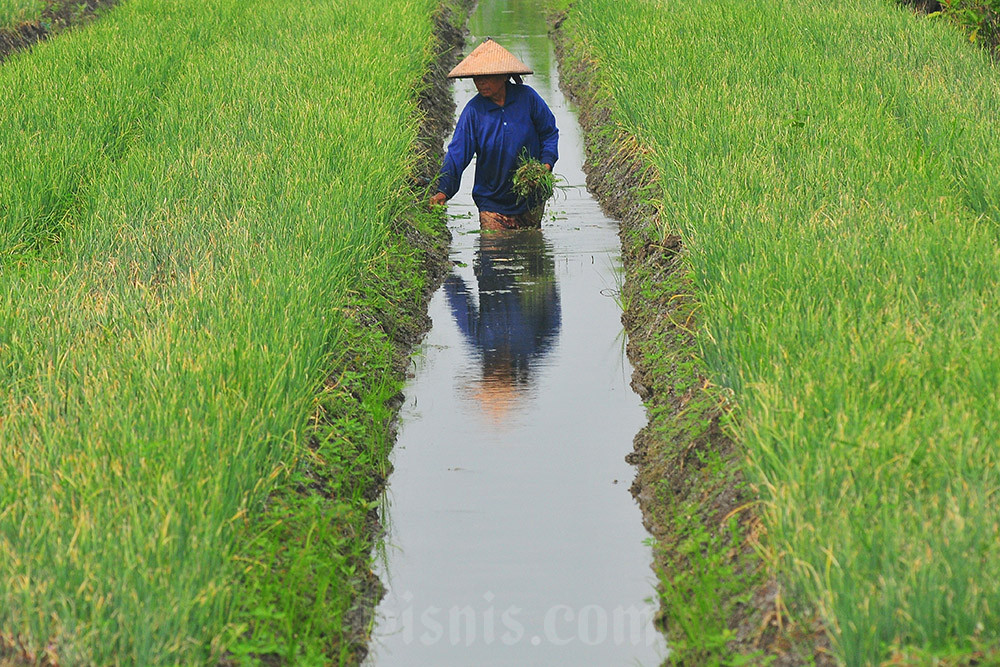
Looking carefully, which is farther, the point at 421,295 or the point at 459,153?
the point at 459,153

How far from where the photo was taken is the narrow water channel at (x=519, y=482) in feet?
11.5

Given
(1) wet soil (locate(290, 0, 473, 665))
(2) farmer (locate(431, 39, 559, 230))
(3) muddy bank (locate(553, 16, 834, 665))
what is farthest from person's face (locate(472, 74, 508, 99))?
(3) muddy bank (locate(553, 16, 834, 665))

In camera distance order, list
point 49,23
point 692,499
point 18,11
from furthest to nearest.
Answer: point 49,23
point 18,11
point 692,499

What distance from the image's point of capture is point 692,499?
3857mm

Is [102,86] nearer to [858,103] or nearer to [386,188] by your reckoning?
[386,188]

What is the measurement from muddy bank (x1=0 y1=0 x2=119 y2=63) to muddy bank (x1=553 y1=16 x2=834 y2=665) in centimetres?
717

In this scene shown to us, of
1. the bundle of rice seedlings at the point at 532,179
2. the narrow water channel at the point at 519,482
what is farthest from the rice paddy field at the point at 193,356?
the bundle of rice seedlings at the point at 532,179

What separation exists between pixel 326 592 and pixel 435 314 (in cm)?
291

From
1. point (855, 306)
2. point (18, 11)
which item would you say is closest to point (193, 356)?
point (855, 306)

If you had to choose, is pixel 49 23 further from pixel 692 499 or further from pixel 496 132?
pixel 692 499

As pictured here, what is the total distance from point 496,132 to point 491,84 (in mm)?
259

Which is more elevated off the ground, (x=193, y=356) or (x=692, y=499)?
(x=193, y=356)

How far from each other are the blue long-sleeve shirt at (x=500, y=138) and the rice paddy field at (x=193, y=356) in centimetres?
28

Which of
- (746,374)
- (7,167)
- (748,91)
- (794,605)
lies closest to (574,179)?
(748,91)
